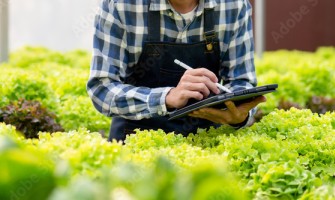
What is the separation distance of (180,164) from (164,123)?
4.14ft

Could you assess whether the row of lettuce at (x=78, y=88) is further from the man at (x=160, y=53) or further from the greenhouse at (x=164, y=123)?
the man at (x=160, y=53)

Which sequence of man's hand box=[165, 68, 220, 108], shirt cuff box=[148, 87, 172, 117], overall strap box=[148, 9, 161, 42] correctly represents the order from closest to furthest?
man's hand box=[165, 68, 220, 108] → shirt cuff box=[148, 87, 172, 117] → overall strap box=[148, 9, 161, 42]

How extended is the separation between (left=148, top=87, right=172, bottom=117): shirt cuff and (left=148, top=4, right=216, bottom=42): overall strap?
0.36m

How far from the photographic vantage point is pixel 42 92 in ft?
17.0

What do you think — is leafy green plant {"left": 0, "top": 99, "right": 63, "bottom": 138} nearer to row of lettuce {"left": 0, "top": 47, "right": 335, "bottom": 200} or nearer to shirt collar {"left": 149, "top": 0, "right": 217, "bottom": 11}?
row of lettuce {"left": 0, "top": 47, "right": 335, "bottom": 200}

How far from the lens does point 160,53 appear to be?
12.3ft

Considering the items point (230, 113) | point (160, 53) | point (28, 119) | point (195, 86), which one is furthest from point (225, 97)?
point (28, 119)

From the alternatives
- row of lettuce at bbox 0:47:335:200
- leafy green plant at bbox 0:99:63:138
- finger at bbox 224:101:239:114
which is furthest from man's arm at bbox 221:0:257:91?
leafy green plant at bbox 0:99:63:138

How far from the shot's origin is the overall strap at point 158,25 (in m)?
3.71

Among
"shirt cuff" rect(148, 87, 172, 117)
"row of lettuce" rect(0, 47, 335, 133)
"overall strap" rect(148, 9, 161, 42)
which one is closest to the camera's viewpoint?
"shirt cuff" rect(148, 87, 172, 117)

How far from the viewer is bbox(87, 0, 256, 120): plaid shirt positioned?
3604 millimetres

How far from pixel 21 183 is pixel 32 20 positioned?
40.1 ft

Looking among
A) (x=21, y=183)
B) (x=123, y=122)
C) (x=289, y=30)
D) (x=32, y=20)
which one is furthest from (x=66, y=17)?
(x=21, y=183)

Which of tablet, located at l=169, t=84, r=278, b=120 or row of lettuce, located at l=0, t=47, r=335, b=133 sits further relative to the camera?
row of lettuce, located at l=0, t=47, r=335, b=133
